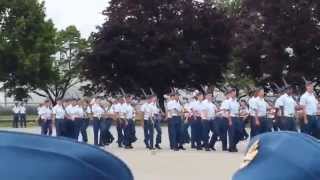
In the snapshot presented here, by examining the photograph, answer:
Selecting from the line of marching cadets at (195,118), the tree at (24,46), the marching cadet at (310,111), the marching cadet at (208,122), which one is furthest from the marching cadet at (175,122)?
the tree at (24,46)

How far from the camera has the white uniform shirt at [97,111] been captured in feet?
80.9

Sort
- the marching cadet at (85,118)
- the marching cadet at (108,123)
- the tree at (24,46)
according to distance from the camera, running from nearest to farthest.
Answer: the marching cadet at (85,118) → the marching cadet at (108,123) → the tree at (24,46)

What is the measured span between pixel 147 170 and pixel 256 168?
12617 millimetres

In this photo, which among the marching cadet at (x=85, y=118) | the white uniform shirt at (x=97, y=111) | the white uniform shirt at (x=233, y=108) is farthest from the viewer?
the white uniform shirt at (x=97, y=111)

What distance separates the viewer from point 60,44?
72.8m

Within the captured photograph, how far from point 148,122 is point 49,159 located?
2066 cm

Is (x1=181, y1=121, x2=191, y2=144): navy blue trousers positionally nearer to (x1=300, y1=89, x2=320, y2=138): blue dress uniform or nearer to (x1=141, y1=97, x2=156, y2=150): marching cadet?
(x1=141, y1=97, x2=156, y2=150): marching cadet

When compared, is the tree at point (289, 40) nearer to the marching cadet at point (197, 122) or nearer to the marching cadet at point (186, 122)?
the marching cadet at point (186, 122)

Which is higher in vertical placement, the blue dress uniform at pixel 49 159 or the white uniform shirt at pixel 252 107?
the white uniform shirt at pixel 252 107

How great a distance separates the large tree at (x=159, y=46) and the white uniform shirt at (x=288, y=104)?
26924 millimetres

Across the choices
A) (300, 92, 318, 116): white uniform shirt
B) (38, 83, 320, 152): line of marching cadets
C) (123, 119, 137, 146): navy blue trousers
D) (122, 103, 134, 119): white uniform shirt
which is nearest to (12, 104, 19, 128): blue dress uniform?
(38, 83, 320, 152): line of marching cadets

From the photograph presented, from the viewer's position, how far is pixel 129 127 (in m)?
23.5

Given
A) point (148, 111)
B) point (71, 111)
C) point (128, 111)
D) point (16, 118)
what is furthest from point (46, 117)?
point (16, 118)

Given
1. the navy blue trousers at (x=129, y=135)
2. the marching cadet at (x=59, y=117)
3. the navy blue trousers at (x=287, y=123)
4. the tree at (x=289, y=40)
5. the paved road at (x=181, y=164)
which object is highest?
the tree at (x=289, y=40)
